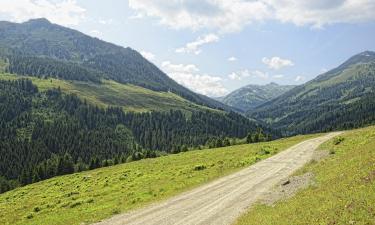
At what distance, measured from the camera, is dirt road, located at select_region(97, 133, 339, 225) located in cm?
2838

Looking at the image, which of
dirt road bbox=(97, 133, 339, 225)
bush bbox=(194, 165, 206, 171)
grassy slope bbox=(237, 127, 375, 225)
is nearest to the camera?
grassy slope bbox=(237, 127, 375, 225)

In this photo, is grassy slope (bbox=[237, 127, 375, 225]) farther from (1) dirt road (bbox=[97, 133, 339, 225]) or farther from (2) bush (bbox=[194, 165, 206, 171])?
(2) bush (bbox=[194, 165, 206, 171])

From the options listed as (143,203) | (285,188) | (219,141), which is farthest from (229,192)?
(219,141)

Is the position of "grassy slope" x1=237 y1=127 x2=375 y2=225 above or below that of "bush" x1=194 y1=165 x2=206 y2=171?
above

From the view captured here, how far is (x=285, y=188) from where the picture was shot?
3403 centimetres

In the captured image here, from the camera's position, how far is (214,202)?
3281 cm

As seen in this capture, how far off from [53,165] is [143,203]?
Answer: 11397 cm

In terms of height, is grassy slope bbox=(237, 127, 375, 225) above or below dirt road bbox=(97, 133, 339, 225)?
above

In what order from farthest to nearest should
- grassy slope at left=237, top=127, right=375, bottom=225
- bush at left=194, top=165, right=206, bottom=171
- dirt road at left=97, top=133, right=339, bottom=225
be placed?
1. bush at left=194, top=165, right=206, bottom=171
2. dirt road at left=97, top=133, right=339, bottom=225
3. grassy slope at left=237, top=127, right=375, bottom=225

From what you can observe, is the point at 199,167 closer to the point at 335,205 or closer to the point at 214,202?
the point at 214,202

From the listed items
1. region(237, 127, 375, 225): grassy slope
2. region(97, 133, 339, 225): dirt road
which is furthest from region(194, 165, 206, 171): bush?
region(237, 127, 375, 225): grassy slope

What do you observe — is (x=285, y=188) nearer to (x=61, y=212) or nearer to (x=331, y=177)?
(x=331, y=177)

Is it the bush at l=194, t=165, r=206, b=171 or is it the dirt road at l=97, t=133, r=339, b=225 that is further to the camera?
the bush at l=194, t=165, r=206, b=171

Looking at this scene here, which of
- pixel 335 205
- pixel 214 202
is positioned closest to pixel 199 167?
pixel 214 202
